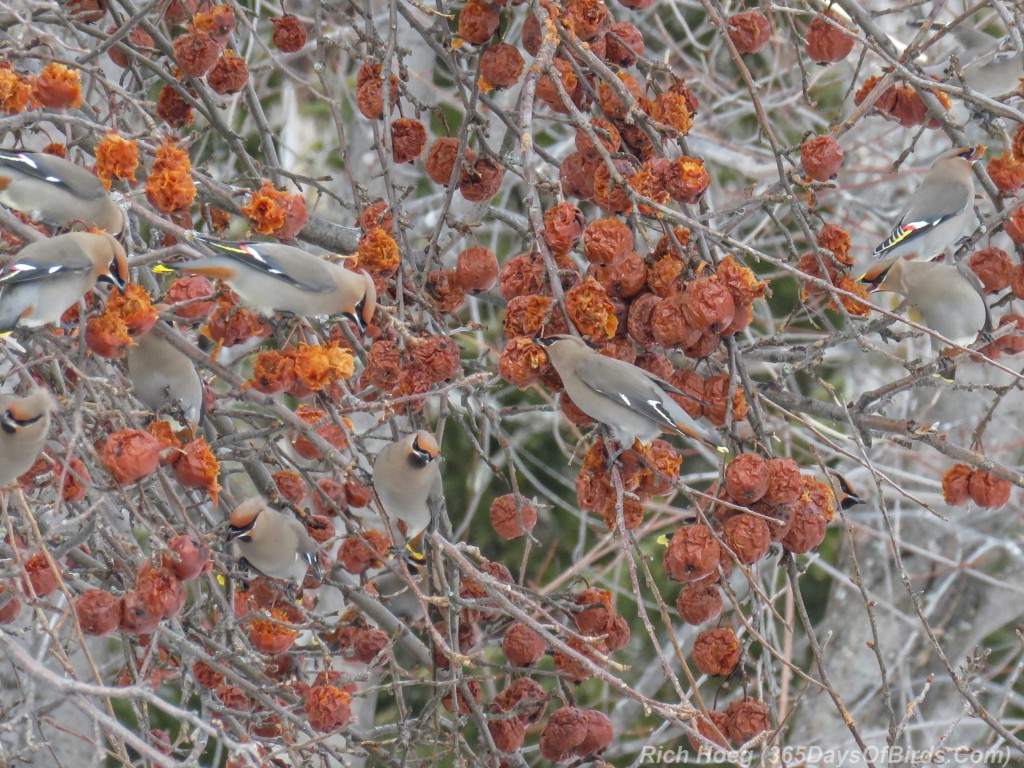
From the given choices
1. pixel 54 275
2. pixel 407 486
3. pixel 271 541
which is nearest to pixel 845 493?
pixel 407 486

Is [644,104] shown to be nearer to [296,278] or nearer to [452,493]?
[296,278]

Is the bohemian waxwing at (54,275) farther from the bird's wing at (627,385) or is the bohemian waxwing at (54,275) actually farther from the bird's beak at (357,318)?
the bird's wing at (627,385)

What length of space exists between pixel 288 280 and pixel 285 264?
63 mm

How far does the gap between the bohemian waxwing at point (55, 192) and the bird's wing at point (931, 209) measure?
7.31 feet

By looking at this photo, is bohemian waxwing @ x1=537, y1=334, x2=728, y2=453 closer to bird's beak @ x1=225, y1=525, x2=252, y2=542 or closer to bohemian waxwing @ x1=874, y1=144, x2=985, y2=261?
bird's beak @ x1=225, y1=525, x2=252, y2=542

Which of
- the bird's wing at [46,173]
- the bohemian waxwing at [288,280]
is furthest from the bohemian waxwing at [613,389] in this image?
the bird's wing at [46,173]

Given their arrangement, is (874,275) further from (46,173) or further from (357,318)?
(46,173)

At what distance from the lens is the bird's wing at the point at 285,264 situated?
8.90 ft

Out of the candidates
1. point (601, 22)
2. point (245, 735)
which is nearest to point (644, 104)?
point (601, 22)

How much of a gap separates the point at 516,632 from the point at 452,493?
526cm

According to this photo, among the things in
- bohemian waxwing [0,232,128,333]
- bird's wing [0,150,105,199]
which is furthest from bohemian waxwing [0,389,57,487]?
bird's wing [0,150,105,199]

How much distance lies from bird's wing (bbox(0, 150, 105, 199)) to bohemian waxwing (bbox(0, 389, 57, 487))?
0.51 metres

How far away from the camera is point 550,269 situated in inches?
91.7

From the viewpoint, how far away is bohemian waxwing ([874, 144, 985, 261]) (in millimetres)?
3807
